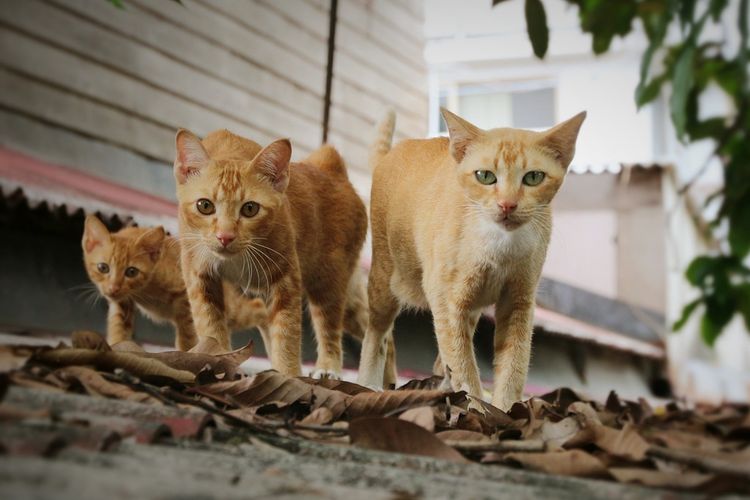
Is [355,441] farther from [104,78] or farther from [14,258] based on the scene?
[104,78]

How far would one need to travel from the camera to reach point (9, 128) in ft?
7.55

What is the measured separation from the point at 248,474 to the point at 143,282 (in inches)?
76.5

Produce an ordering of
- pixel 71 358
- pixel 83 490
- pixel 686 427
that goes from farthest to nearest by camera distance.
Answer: pixel 71 358
pixel 686 427
pixel 83 490

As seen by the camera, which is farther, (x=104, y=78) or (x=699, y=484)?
(x=104, y=78)

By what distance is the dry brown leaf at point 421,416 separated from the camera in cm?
145

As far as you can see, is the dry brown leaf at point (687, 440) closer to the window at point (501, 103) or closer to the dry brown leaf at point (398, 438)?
the dry brown leaf at point (398, 438)

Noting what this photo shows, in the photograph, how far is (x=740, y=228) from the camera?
41.1 inches

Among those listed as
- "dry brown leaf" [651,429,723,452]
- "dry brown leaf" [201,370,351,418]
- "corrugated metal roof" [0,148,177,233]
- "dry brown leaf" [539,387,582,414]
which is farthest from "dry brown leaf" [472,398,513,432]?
"corrugated metal roof" [0,148,177,233]

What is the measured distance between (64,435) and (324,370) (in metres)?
1.67

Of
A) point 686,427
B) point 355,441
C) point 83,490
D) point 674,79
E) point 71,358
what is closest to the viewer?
point 83,490

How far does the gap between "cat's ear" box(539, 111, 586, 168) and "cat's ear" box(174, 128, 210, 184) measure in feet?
3.09

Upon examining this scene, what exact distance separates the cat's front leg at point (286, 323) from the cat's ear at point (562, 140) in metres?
0.83

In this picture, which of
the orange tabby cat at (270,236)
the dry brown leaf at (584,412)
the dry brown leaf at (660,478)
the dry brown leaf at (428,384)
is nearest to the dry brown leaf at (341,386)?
the dry brown leaf at (428,384)

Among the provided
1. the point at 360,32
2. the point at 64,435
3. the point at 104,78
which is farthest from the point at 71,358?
the point at 360,32
